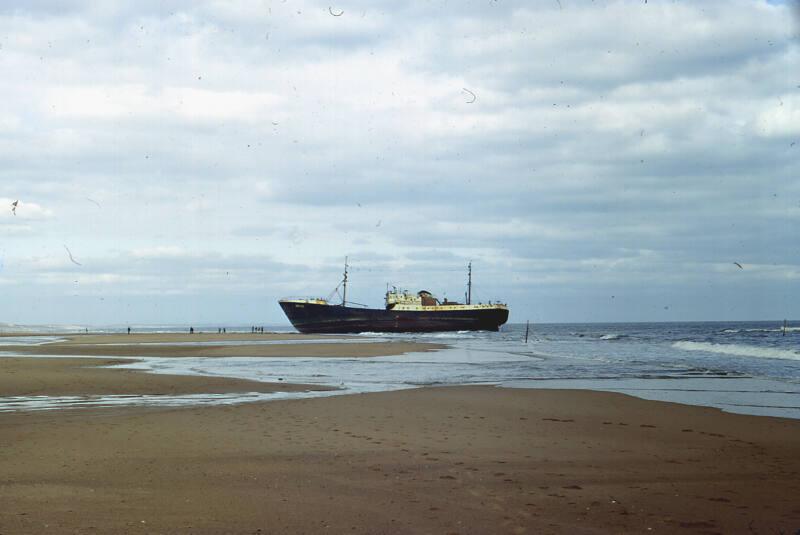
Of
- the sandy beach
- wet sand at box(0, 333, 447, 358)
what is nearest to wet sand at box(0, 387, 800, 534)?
the sandy beach

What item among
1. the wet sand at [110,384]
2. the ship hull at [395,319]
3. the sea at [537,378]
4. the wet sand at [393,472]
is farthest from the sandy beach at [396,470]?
the ship hull at [395,319]

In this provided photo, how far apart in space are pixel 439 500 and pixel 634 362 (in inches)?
1039

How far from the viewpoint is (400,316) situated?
297 feet

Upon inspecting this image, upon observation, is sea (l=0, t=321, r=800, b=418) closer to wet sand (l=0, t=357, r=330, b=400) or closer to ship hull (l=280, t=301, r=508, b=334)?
wet sand (l=0, t=357, r=330, b=400)

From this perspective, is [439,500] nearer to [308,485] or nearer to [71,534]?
[308,485]

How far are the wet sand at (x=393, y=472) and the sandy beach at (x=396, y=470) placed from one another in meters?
0.03

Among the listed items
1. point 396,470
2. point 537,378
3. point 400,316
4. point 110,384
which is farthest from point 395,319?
point 396,470

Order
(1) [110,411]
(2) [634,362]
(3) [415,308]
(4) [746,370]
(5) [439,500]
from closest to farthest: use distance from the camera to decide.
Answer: (5) [439,500]
(1) [110,411]
(4) [746,370]
(2) [634,362]
(3) [415,308]

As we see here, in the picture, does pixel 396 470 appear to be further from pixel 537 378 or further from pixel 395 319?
pixel 395 319

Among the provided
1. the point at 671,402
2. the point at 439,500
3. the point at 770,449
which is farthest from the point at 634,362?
the point at 439,500

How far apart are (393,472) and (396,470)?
11 cm

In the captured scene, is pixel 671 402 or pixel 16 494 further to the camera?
pixel 671 402

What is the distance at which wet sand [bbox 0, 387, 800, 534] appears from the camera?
20.2 feet

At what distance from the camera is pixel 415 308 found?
9125cm
